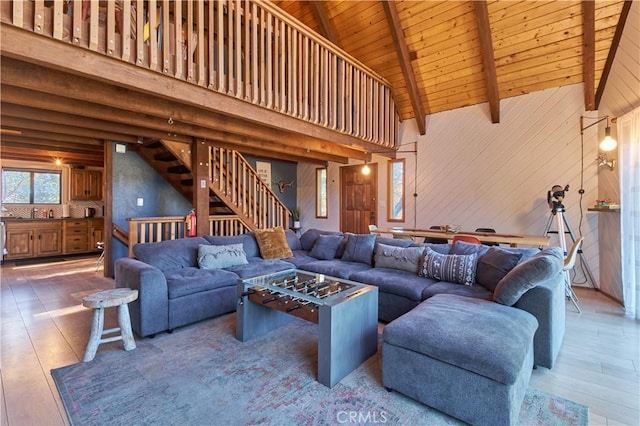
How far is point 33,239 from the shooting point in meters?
6.44

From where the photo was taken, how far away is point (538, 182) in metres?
4.93

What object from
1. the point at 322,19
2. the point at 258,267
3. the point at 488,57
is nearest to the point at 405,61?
the point at 488,57

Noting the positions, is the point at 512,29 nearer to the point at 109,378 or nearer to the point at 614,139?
the point at 614,139

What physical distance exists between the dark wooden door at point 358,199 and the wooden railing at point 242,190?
5.34 feet

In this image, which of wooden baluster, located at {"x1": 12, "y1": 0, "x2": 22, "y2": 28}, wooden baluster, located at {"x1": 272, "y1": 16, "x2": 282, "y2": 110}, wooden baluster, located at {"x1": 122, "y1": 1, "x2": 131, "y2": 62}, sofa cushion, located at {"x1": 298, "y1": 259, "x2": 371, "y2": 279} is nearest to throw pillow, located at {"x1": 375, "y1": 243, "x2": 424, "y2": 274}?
sofa cushion, located at {"x1": 298, "y1": 259, "x2": 371, "y2": 279}

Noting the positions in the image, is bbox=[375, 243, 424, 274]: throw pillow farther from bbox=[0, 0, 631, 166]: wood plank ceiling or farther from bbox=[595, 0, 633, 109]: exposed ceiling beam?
bbox=[595, 0, 633, 109]: exposed ceiling beam

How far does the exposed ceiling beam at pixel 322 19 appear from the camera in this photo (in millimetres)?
5080

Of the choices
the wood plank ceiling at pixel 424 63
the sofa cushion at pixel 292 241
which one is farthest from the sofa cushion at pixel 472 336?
the wood plank ceiling at pixel 424 63

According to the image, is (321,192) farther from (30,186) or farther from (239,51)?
(30,186)

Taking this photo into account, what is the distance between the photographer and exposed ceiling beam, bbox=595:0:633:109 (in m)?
3.59

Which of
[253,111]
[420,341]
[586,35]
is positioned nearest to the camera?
[420,341]

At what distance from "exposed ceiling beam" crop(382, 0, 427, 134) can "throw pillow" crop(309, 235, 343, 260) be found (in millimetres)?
3001

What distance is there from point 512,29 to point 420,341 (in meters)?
4.74

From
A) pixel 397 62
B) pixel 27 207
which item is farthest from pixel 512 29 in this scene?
pixel 27 207
